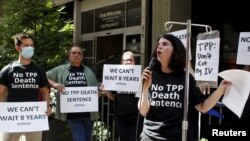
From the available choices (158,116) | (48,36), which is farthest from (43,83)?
(48,36)

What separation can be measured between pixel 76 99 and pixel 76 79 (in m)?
0.29

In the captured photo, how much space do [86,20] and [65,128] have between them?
21.6 ft

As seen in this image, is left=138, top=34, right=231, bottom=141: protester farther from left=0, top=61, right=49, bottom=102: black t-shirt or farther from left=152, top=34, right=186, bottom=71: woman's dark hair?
left=0, top=61, right=49, bottom=102: black t-shirt

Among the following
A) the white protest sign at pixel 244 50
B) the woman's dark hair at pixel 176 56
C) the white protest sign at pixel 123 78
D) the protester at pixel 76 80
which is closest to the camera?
the woman's dark hair at pixel 176 56

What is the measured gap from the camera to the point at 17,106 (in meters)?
5.17

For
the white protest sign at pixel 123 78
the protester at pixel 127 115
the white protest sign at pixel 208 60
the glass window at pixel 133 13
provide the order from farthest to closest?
1. the glass window at pixel 133 13
2. the white protest sign at pixel 123 78
3. the protester at pixel 127 115
4. the white protest sign at pixel 208 60

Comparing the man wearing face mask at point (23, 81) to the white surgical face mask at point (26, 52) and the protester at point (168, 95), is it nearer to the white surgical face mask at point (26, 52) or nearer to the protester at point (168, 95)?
the white surgical face mask at point (26, 52)

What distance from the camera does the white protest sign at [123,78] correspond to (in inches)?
241

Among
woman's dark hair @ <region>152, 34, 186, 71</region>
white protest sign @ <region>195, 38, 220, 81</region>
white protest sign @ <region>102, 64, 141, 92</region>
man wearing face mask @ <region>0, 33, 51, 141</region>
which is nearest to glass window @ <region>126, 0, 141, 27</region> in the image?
white protest sign @ <region>102, 64, 141, 92</region>

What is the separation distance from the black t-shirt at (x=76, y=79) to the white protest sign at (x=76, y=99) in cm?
6

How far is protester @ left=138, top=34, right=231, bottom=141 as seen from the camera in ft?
11.8

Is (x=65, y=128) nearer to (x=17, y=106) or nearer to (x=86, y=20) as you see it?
(x=17, y=106)

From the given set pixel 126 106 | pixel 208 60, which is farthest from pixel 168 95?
pixel 126 106

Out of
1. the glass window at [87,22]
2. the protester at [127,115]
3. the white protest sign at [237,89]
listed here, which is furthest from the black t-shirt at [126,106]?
the glass window at [87,22]
